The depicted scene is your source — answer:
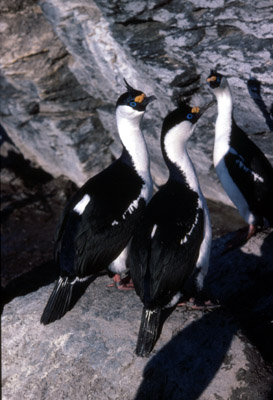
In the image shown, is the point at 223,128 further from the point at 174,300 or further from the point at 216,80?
the point at 174,300

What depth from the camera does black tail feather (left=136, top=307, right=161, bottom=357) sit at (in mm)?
3371

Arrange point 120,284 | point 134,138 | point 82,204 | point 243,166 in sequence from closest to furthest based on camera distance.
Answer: point 82,204, point 120,284, point 134,138, point 243,166

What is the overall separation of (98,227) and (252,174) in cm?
181

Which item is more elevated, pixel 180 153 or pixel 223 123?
pixel 180 153

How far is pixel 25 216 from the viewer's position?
25.7 feet

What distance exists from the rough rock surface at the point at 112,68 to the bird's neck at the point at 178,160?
1.22 meters

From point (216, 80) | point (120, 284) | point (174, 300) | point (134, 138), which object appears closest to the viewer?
point (174, 300)

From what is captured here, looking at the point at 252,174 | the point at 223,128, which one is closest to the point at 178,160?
the point at 252,174

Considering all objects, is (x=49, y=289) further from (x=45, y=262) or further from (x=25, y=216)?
(x=25, y=216)

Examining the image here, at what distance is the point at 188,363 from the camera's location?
3371mm

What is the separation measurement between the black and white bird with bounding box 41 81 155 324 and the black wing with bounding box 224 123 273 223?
1126 mm

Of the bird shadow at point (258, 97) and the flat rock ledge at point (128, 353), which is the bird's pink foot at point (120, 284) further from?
the bird shadow at point (258, 97)

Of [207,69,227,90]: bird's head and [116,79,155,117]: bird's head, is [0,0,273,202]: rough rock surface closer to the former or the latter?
[207,69,227,90]: bird's head

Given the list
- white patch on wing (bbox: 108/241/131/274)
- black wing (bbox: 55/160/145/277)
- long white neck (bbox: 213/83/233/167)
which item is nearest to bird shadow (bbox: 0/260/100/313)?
white patch on wing (bbox: 108/241/131/274)
